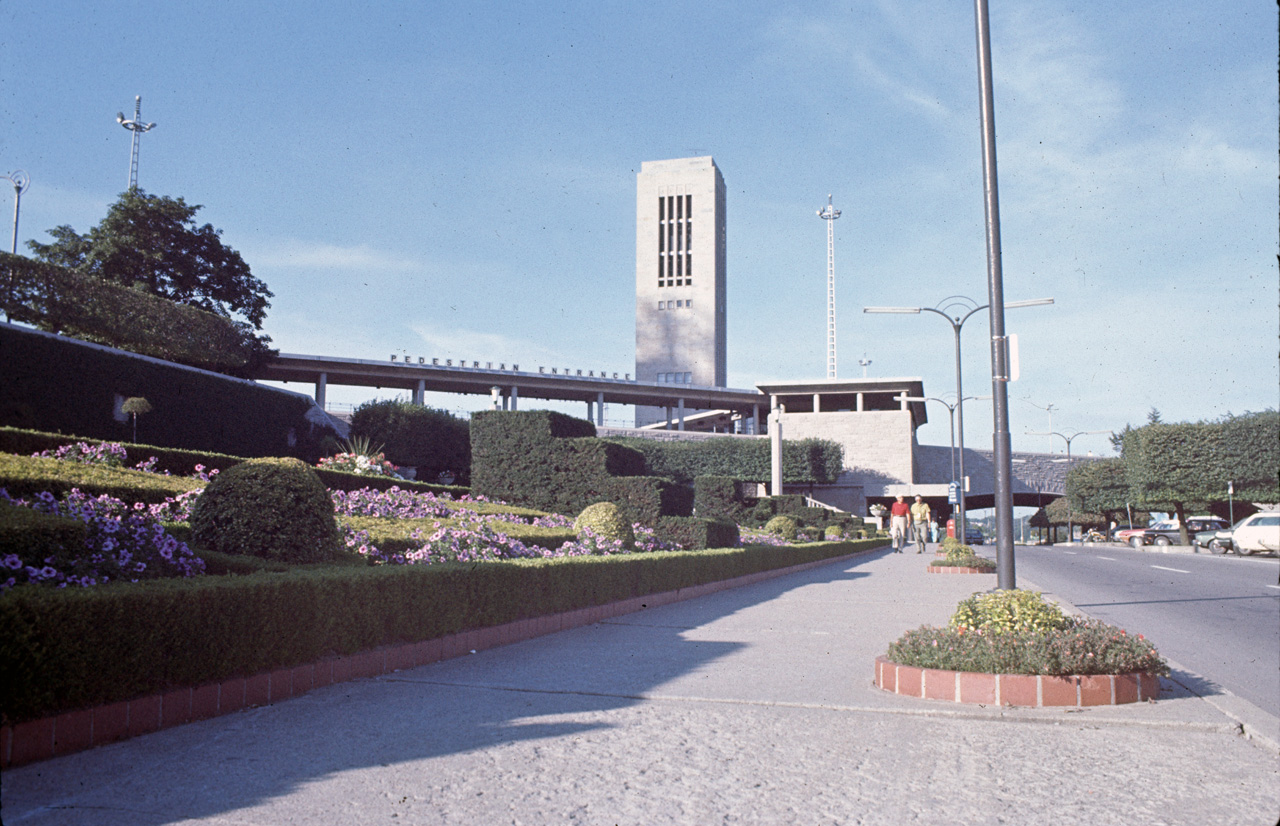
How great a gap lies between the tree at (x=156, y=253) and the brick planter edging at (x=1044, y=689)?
40.3 metres

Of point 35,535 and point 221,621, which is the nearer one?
point 221,621

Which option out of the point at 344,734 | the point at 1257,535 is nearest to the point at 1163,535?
the point at 1257,535

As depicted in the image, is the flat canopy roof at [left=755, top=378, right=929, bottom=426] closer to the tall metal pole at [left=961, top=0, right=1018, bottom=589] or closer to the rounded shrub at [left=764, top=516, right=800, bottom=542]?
the rounded shrub at [left=764, top=516, right=800, bottom=542]

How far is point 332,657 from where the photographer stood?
6.26 metres

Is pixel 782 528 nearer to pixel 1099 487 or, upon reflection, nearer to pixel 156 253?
pixel 156 253

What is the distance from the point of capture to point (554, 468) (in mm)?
21391

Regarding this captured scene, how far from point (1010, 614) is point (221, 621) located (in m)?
5.30

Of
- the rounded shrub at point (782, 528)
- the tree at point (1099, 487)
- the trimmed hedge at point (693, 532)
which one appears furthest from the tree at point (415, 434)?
the tree at point (1099, 487)

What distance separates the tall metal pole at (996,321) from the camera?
8930mm

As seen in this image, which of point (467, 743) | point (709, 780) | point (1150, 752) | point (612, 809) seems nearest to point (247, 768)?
point (467, 743)

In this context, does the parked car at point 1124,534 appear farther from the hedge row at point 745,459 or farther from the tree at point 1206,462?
the hedge row at point 745,459

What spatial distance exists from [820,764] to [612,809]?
1237 millimetres

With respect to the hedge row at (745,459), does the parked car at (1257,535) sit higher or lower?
lower

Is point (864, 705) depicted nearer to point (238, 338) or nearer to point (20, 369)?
point (20, 369)
